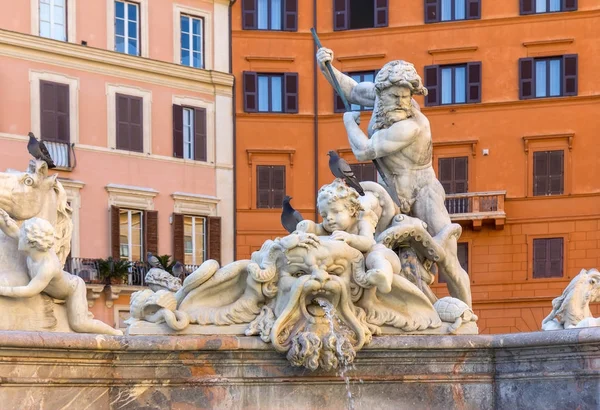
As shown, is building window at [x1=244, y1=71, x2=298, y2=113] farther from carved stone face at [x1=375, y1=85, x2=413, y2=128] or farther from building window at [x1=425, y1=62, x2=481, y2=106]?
carved stone face at [x1=375, y1=85, x2=413, y2=128]

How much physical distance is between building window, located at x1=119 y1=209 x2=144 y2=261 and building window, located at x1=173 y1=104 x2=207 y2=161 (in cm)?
256

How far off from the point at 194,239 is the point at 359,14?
873 cm

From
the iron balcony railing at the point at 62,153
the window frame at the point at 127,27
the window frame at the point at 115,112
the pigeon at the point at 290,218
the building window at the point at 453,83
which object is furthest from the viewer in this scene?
the building window at the point at 453,83

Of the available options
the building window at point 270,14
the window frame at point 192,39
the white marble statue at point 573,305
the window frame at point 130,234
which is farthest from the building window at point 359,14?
the white marble statue at point 573,305

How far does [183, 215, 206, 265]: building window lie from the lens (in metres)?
49.1

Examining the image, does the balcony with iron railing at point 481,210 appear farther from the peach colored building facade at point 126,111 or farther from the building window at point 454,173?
the peach colored building facade at point 126,111

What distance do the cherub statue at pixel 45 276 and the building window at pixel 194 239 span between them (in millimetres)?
38516

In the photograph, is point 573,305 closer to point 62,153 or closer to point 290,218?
point 290,218

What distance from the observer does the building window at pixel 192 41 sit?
50.1 m

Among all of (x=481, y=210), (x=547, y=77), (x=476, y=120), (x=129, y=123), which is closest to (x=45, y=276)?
(x=129, y=123)

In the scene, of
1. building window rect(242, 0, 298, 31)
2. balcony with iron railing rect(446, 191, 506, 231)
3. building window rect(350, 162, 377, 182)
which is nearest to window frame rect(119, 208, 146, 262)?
building window rect(350, 162, 377, 182)

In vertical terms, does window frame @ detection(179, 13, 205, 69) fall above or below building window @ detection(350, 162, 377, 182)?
above

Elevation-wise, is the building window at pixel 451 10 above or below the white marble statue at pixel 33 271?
above

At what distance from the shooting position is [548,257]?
49219 millimetres
